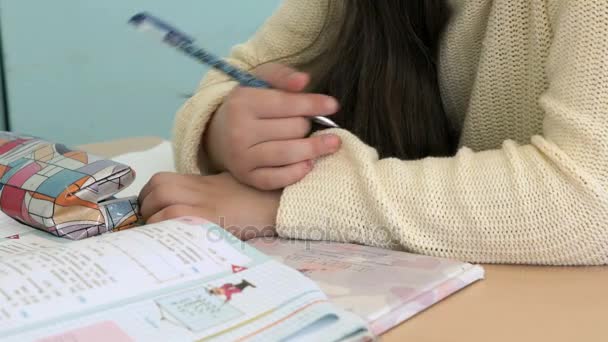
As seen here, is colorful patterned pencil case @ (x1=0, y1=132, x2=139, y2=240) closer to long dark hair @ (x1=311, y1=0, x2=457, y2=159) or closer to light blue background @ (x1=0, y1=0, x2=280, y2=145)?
long dark hair @ (x1=311, y1=0, x2=457, y2=159)

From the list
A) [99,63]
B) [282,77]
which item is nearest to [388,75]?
[282,77]

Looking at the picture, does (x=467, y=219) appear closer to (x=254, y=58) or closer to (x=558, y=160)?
(x=558, y=160)

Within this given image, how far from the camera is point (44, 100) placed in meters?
1.48

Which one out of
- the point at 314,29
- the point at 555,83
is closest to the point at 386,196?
the point at 555,83

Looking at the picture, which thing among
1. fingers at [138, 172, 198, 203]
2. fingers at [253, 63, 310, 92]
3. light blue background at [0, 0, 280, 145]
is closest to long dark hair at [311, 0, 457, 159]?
fingers at [253, 63, 310, 92]

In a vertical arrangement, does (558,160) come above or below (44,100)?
above

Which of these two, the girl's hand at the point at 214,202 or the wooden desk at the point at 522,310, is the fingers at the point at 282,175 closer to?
the girl's hand at the point at 214,202

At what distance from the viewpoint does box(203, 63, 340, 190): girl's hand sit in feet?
1.77

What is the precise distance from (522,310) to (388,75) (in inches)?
11.5

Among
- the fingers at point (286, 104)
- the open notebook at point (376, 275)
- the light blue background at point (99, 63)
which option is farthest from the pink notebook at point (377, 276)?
the light blue background at point (99, 63)

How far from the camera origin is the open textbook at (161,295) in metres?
0.35

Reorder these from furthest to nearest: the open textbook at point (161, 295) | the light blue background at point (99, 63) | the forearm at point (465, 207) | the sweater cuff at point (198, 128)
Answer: the light blue background at point (99, 63) < the sweater cuff at point (198, 128) < the forearm at point (465, 207) < the open textbook at point (161, 295)

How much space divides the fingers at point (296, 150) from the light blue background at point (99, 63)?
3.14 ft

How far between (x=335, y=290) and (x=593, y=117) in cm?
21
